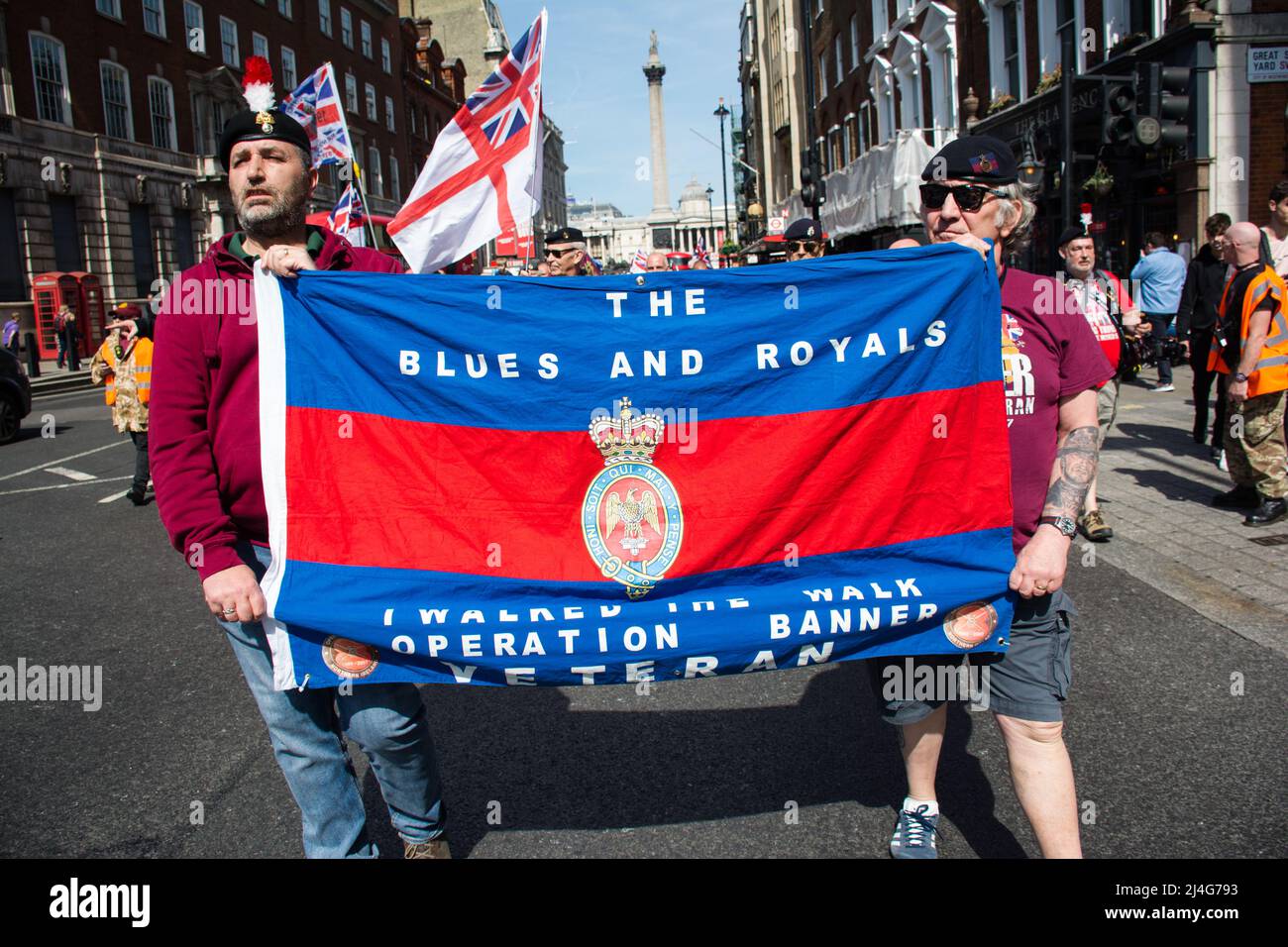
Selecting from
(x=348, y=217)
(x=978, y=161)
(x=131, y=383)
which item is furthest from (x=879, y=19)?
(x=978, y=161)

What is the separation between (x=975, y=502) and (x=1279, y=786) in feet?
5.49

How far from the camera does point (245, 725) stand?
4.41 meters

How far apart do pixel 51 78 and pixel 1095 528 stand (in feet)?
109

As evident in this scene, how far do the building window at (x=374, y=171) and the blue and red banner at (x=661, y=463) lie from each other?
55353mm

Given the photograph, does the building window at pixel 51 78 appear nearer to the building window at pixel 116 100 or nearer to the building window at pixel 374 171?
the building window at pixel 116 100

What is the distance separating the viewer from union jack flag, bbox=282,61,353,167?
1062 cm

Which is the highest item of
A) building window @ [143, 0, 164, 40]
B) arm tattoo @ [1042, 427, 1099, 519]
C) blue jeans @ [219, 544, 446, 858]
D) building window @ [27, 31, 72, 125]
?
building window @ [143, 0, 164, 40]

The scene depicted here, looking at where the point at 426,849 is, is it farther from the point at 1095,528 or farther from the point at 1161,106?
the point at 1161,106

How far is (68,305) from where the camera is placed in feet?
95.3

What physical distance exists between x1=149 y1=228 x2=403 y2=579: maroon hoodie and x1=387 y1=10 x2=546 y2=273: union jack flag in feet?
13.1

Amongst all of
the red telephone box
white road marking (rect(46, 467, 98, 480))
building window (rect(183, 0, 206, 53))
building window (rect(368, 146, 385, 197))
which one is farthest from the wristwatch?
building window (rect(368, 146, 385, 197))

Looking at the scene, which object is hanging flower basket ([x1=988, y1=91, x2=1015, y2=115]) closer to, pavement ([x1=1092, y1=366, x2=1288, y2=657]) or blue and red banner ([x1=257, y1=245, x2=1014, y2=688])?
pavement ([x1=1092, y1=366, x2=1288, y2=657])
